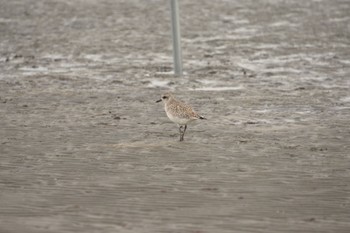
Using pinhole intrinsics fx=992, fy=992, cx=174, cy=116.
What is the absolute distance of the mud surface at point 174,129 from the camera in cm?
962

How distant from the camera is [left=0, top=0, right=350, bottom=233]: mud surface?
9617 mm

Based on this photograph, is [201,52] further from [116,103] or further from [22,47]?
[116,103]

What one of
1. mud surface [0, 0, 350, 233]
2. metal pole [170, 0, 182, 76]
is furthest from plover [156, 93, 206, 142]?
metal pole [170, 0, 182, 76]

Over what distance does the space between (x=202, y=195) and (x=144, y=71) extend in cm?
1123

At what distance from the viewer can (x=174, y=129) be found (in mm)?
14805

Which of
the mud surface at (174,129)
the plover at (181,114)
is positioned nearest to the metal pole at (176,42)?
the mud surface at (174,129)

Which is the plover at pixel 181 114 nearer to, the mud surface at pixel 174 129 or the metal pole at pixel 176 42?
the mud surface at pixel 174 129

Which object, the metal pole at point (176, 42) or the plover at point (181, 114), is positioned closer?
the plover at point (181, 114)

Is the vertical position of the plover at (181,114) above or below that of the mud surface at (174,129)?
above

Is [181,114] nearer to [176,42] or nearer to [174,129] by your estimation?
[174,129]

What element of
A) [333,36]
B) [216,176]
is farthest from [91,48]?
[216,176]

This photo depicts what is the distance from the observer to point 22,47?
25.9 metres

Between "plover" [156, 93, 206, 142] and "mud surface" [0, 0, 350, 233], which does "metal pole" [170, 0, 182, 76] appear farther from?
"plover" [156, 93, 206, 142]

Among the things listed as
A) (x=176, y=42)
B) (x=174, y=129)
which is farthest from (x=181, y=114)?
(x=176, y=42)
